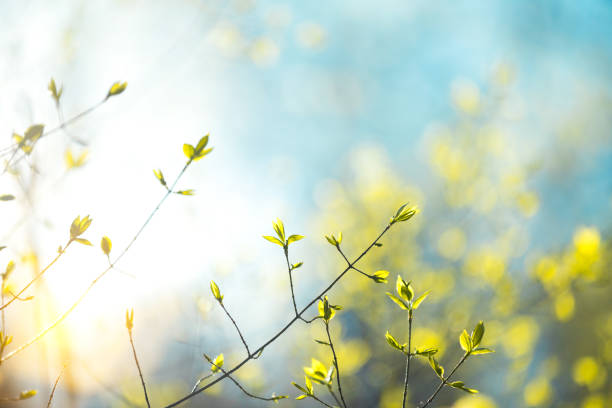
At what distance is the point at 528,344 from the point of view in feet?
10.8

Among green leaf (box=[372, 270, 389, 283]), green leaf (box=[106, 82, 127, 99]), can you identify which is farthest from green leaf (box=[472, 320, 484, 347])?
green leaf (box=[106, 82, 127, 99])

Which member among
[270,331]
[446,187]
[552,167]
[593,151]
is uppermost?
[552,167]

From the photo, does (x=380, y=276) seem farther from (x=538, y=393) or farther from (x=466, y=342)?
(x=538, y=393)

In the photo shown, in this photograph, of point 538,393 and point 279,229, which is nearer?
point 279,229

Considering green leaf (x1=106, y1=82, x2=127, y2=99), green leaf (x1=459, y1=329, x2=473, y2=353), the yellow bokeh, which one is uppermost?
the yellow bokeh

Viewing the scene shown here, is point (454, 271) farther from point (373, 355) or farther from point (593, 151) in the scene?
point (593, 151)

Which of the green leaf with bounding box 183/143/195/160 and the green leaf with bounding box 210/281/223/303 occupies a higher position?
the green leaf with bounding box 183/143/195/160

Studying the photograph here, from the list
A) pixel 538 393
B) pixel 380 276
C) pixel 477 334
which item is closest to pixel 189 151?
pixel 380 276

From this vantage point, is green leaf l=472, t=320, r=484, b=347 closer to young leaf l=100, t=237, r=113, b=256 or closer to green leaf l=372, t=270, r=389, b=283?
green leaf l=372, t=270, r=389, b=283

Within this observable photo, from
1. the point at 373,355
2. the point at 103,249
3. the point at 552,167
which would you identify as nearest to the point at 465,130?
the point at 373,355

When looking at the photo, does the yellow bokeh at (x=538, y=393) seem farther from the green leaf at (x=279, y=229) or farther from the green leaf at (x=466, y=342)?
the green leaf at (x=279, y=229)

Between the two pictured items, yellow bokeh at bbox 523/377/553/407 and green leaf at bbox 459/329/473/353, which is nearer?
green leaf at bbox 459/329/473/353

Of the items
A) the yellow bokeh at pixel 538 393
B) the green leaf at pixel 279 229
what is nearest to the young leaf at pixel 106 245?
the green leaf at pixel 279 229

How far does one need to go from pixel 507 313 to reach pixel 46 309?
299 centimetres
